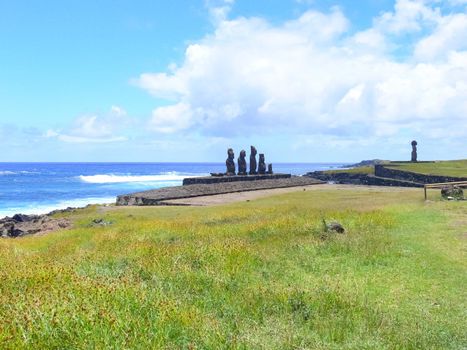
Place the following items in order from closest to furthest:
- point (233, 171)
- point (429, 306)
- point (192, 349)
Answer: point (192, 349)
point (429, 306)
point (233, 171)

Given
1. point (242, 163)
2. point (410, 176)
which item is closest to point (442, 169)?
point (410, 176)

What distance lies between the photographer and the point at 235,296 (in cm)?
858

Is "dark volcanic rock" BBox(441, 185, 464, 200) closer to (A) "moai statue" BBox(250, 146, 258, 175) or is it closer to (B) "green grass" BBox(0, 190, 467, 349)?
(B) "green grass" BBox(0, 190, 467, 349)

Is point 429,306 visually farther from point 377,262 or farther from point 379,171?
point 379,171

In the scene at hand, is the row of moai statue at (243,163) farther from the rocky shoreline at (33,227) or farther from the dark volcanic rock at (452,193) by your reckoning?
the dark volcanic rock at (452,193)

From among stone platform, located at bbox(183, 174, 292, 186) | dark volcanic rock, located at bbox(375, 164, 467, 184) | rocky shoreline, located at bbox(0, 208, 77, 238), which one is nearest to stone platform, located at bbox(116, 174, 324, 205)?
stone platform, located at bbox(183, 174, 292, 186)

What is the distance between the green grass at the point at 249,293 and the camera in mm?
5957

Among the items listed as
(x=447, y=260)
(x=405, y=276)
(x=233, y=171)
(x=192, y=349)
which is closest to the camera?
(x=192, y=349)

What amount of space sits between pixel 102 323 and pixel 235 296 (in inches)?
128

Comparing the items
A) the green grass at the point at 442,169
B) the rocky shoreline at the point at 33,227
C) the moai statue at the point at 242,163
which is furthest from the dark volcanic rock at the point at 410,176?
the rocky shoreline at the point at 33,227

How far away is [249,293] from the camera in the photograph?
345 inches

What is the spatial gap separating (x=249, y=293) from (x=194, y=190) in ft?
115

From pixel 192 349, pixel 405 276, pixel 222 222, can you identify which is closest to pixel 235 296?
pixel 192 349

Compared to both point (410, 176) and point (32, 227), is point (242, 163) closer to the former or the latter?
point (410, 176)
